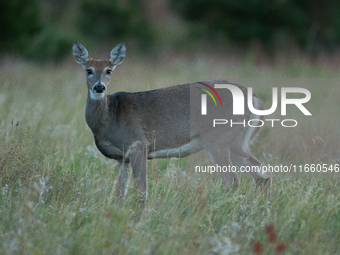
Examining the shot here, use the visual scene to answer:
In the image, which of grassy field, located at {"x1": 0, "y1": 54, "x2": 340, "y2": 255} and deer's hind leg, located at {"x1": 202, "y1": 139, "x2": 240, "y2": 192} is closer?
grassy field, located at {"x1": 0, "y1": 54, "x2": 340, "y2": 255}

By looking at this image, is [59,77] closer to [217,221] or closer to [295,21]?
[217,221]

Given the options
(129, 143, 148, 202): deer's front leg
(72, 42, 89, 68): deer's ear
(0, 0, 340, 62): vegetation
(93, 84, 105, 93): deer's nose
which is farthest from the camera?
(0, 0, 340, 62): vegetation

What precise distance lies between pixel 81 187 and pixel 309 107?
5.80m

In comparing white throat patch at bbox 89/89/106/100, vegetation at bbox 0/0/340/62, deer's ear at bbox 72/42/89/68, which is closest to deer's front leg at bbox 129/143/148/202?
white throat patch at bbox 89/89/106/100

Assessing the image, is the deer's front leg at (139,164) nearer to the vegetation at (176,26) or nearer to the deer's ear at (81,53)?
the deer's ear at (81,53)

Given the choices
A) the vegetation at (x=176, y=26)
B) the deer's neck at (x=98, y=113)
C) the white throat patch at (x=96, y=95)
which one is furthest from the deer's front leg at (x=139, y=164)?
the vegetation at (x=176, y=26)

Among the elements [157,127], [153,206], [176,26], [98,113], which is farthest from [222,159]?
[176,26]

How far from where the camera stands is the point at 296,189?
470cm

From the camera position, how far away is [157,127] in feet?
16.4

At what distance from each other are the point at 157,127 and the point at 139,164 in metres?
0.45

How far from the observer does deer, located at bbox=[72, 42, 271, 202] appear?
15.8 feet

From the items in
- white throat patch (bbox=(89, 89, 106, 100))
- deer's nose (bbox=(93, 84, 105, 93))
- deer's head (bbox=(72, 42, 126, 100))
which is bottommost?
white throat patch (bbox=(89, 89, 106, 100))

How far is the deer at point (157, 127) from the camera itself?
4824 millimetres
